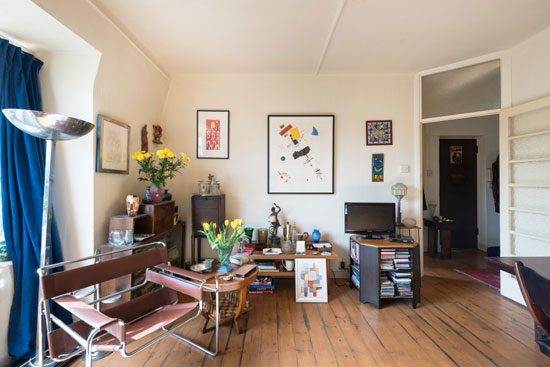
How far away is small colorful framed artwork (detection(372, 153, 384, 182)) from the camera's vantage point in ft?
10.4

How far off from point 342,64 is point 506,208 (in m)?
2.60

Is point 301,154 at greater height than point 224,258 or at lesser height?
greater

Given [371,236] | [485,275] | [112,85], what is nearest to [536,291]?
[371,236]

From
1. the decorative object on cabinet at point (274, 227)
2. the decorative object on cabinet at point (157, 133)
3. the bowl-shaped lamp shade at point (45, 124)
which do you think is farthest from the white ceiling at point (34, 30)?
the decorative object on cabinet at point (274, 227)

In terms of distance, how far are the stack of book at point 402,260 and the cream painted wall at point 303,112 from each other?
0.78 meters

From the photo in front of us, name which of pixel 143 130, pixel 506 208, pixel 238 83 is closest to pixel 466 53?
pixel 506 208

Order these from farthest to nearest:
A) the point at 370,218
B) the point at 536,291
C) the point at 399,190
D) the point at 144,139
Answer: the point at 399,190
the point at 370,218
the point at 144,139
the point at 536,291

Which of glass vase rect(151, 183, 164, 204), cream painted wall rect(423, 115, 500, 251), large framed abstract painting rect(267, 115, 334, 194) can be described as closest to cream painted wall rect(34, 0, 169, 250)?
glass vase rect(151, 183, 164, 204)

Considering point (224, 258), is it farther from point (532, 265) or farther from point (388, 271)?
point (532, 265)

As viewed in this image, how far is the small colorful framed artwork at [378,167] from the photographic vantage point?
3.17 m

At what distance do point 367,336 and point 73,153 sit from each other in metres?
3.04

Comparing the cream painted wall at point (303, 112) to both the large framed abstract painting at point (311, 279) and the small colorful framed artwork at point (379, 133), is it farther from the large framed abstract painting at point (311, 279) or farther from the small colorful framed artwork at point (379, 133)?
the large framed abstract painting at point (311, 279)

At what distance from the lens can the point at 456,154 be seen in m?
4.48

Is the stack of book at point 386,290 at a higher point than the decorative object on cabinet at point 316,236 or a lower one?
lower
